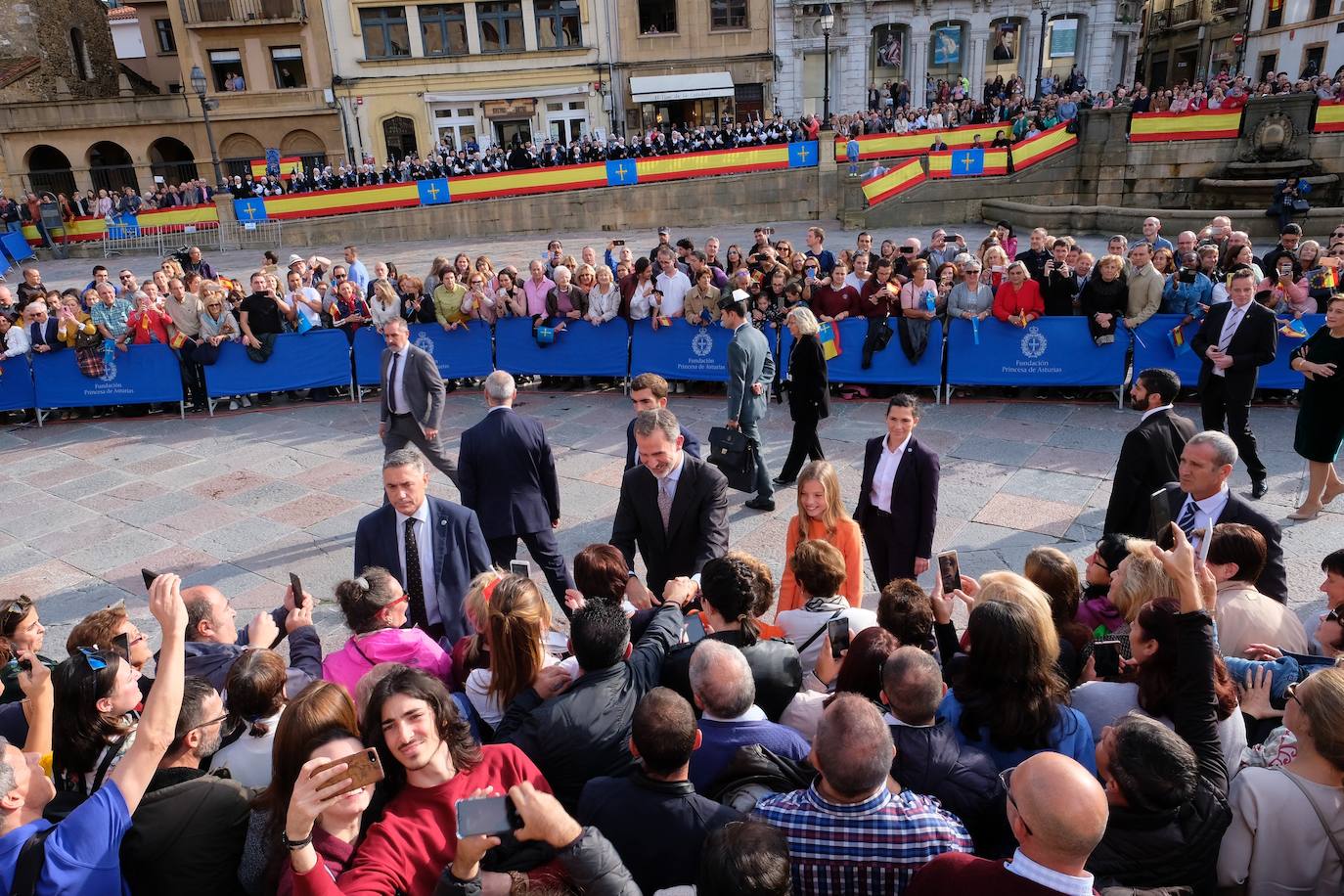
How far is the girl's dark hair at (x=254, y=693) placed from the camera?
2904 millimetres

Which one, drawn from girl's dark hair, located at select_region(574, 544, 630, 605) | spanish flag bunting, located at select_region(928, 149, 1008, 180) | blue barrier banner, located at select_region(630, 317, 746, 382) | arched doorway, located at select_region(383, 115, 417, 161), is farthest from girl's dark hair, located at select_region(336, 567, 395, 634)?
arched doorway, located at select_region(383, 115, 417, 161)

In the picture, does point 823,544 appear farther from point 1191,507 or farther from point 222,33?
point 222,33

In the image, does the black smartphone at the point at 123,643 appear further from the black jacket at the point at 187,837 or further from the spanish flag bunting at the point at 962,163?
the spanish flag bunting at the point at 962,163

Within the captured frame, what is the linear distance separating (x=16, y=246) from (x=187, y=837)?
96.9 feet

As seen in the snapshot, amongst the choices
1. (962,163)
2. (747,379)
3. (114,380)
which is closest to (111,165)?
(114,380)

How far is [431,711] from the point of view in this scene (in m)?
2.58

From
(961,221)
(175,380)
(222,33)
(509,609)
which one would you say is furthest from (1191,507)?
(222,33)

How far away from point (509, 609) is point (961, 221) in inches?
898

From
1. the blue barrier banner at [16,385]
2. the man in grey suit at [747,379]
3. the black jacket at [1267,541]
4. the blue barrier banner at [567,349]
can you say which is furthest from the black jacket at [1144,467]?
the blue barrier banner at [16,385]

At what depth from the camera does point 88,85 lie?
124ft

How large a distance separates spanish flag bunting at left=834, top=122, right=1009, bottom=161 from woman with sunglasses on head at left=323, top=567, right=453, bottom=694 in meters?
23.5

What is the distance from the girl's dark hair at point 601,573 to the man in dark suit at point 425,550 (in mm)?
1185

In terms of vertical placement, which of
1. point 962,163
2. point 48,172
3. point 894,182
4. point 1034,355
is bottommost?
point 1034,355

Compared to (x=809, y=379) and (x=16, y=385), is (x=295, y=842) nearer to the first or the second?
(x=809, y=379)
